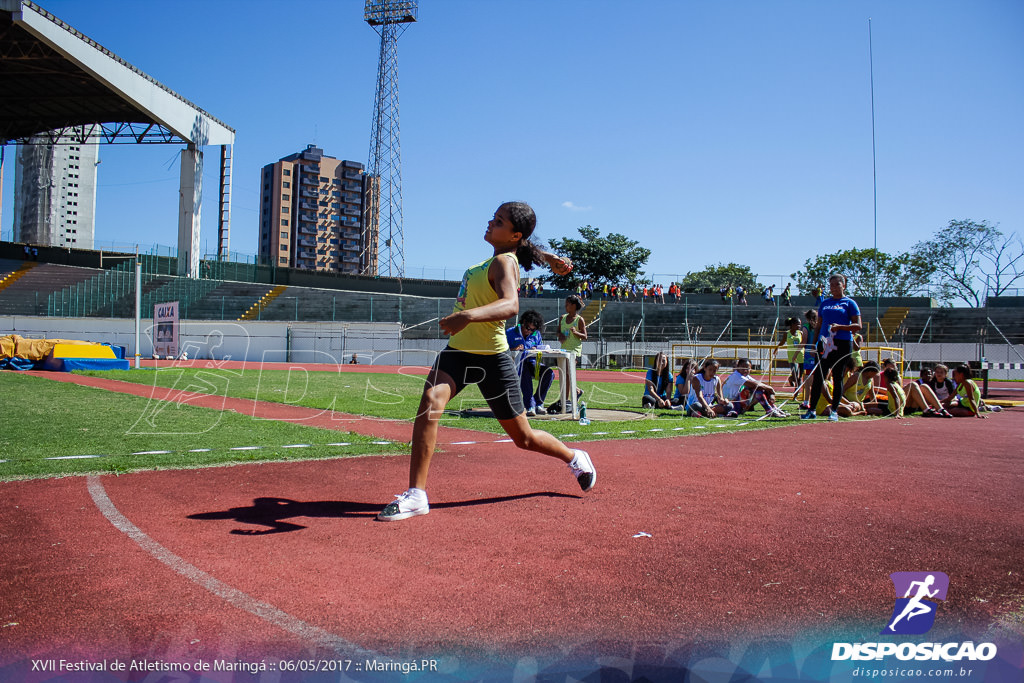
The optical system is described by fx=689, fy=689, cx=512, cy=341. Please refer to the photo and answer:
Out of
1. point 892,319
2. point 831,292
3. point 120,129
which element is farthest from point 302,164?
point 831,292

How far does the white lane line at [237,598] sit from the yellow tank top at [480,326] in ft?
5.88

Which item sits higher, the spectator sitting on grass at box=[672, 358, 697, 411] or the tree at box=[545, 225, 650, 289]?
the tree at box=[545, 225, 650, 289]

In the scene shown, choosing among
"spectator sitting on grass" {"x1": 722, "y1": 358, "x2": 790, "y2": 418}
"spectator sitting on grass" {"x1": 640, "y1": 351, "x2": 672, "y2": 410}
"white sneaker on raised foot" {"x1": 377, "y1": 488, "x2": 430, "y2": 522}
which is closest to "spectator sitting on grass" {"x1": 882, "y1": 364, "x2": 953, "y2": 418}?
"spectator sitting on grass" {"x1": 722, "y1": 358, "x2": 790, "y2": 418}

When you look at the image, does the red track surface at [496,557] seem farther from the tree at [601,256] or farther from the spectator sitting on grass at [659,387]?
the tree at [601,256]

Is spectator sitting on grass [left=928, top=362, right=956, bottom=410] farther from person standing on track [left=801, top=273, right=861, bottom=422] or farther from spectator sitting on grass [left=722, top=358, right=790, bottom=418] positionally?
spectator sitting on grass [left=722, top=358, right=790, bottom=418]

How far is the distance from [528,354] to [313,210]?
10932 centimetres

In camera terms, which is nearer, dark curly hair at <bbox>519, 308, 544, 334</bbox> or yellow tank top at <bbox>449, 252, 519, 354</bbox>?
yellow tank top at <bbox>449, 252, 519, 354</bbox>

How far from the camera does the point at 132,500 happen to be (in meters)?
4.21

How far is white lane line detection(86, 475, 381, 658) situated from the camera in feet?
7.40

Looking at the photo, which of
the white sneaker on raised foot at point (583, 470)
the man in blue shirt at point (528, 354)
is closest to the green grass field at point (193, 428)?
the man in blue shirt at point (528, 354)

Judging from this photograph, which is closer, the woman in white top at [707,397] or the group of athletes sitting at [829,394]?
the woman in white top at [707,397]

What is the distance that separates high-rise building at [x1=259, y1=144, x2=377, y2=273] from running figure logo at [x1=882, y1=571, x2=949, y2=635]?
108 m

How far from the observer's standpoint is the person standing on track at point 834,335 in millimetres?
10141

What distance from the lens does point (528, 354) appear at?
1006 cm
